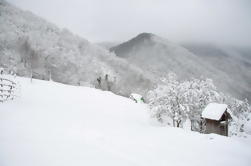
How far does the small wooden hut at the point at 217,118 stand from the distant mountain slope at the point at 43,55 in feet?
168

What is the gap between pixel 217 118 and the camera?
29.7 meters

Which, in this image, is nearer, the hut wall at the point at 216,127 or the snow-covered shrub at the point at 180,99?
the hut wall at the point at 216,127

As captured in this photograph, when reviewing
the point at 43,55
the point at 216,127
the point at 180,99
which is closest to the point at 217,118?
the point at 216,127

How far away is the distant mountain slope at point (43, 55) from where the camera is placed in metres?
69.1

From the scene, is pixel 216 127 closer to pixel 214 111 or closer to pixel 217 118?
pixel 217 118

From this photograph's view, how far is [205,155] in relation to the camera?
15.3 metres

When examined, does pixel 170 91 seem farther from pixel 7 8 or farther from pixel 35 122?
pixel 7 8

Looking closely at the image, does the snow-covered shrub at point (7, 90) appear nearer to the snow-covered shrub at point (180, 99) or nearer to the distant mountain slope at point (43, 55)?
the snow-covered shrub at point (180, 99)

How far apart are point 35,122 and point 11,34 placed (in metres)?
74.7

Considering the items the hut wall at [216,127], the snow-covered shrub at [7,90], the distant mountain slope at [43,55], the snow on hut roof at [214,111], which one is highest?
the distant mountain slope at [43,55]

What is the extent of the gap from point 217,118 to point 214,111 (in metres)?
1.22

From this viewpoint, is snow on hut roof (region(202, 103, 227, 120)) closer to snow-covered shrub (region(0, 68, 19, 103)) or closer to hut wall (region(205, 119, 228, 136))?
hut wall (region(205, 119, 228, 136))

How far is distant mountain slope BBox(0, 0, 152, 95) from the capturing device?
6912 centimetres

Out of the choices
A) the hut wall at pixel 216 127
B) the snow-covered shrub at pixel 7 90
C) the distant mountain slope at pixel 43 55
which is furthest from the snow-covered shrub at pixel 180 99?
the distant mountain slope at pixel 43 55
